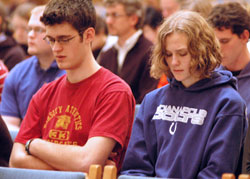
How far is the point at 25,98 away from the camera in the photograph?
342cm

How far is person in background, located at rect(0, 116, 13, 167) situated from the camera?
2531mm

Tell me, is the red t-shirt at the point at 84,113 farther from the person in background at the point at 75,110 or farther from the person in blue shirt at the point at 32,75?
the person in blue shirt at the point at 32,75

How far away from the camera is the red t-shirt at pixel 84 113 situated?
2.41 m

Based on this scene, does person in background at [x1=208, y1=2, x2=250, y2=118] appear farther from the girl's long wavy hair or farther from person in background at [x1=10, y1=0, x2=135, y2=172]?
person in background at [x1=10, y1=0, x2=135, y2=172]

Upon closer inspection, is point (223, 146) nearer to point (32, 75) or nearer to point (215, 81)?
point (215, 81)

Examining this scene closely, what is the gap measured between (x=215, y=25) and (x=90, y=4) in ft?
2.47

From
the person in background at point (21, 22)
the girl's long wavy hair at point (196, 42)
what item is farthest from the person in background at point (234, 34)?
the person in background at point (21, 22)

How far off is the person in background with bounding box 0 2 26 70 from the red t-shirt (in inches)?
97.2

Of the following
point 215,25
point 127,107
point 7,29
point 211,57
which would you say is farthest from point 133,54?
point 7,29

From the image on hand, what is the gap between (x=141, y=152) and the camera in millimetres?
2266

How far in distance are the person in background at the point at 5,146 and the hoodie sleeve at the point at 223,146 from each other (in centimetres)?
111

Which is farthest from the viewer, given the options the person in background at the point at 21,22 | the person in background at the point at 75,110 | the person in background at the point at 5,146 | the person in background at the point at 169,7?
the person in background at the point at 21,22

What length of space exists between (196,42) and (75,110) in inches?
30.1

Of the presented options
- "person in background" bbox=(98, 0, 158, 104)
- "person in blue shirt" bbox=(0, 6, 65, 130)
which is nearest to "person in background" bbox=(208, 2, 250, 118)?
"person in background" bbox=(98, 0, 158, 104)
